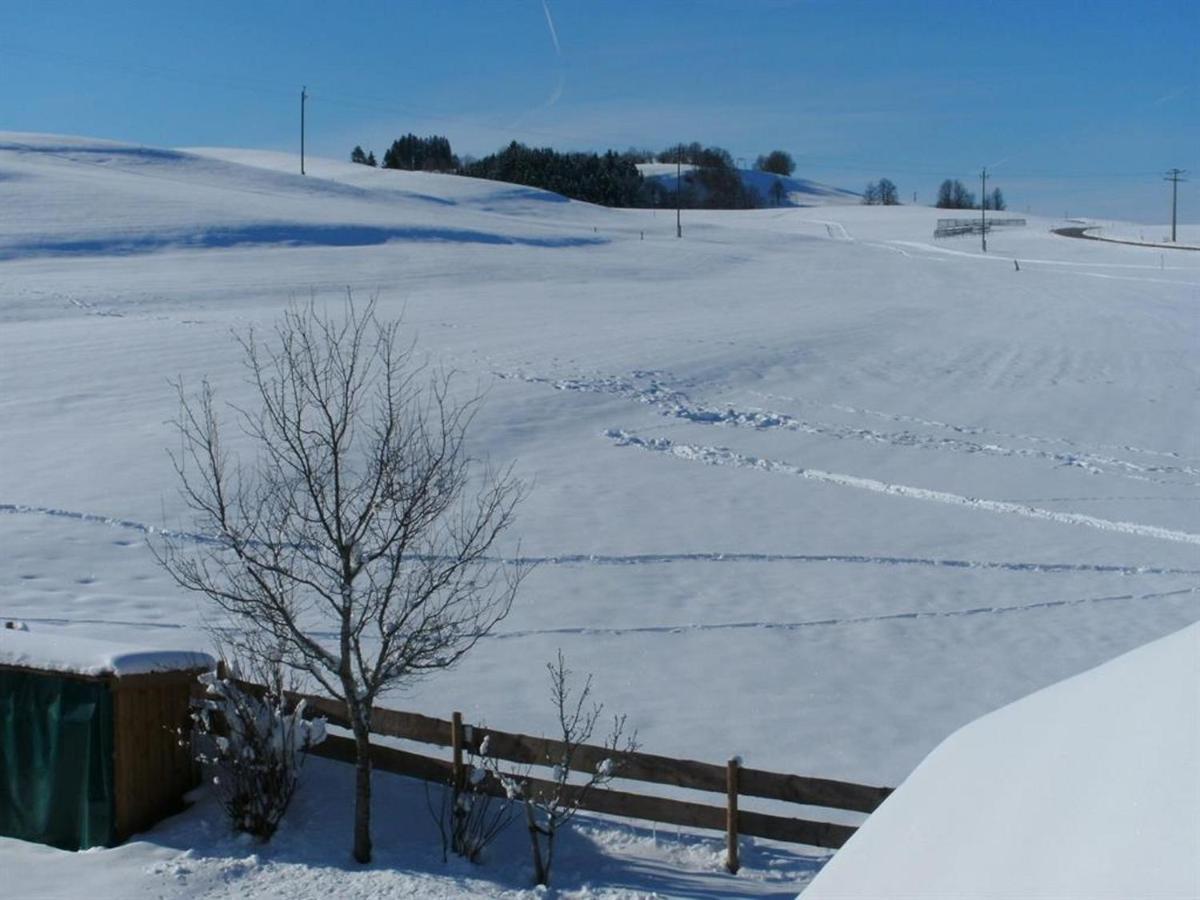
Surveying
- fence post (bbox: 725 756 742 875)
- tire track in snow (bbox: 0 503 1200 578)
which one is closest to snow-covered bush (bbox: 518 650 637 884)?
fence post (bbox: 725 756 742 875)

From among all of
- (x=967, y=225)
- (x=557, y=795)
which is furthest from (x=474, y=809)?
(x=967, y=225)

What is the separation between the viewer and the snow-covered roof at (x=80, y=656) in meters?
9.53

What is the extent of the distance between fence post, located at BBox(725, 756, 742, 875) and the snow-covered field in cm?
16

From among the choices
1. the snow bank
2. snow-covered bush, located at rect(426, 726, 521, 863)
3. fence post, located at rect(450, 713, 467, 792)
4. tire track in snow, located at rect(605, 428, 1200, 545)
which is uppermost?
the snow bank

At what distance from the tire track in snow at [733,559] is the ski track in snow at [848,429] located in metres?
6.29

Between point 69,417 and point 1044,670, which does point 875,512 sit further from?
point 69,417

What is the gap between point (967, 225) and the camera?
9600cm

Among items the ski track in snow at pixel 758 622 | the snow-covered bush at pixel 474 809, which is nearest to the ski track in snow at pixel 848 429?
the ski track in snow at pixel 758 622

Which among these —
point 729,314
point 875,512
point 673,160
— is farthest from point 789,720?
point 673,160

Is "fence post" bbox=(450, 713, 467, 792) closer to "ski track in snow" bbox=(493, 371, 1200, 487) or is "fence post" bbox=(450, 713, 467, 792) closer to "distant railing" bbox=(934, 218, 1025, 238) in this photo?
"ski track in snow" bbox=(493, 371, 1200, 487)

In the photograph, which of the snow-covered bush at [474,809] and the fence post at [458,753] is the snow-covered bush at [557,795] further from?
the fence post at [458,753]

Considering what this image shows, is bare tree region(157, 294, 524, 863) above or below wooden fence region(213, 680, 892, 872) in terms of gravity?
above

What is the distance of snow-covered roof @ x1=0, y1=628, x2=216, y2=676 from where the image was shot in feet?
31.3

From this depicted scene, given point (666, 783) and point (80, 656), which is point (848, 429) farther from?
point (80, 656)
